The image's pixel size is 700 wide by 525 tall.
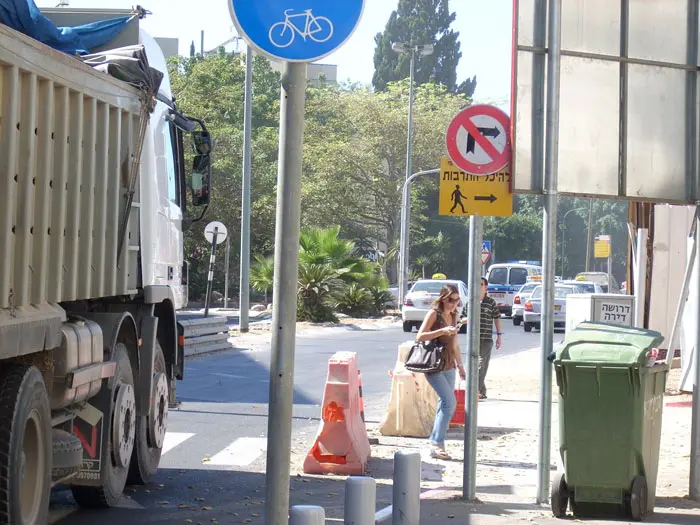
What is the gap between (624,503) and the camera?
319 inches

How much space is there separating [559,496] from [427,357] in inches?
135

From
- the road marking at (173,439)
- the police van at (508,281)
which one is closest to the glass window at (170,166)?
the road marking at (173,439)

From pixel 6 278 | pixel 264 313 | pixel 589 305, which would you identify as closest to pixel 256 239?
pixel 264 313

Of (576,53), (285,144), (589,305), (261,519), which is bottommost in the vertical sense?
(261,519)

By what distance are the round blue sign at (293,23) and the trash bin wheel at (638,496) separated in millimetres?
4318

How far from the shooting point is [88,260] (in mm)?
7594

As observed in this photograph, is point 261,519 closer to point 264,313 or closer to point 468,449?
→ point 468,449

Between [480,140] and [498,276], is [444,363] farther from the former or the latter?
[498,276]

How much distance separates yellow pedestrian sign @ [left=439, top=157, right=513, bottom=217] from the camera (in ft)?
28.6

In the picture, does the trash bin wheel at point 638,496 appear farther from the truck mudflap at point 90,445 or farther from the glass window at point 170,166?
the glass window at point 170,166

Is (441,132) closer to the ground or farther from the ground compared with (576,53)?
farther from the ground

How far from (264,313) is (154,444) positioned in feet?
99.4

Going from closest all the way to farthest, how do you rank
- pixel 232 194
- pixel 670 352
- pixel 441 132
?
pixel 670 352 → pixel 232 194 → pixel 441 132

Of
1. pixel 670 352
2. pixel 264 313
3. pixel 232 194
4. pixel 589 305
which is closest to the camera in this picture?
pixel 589 305
